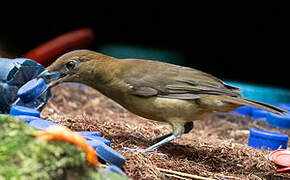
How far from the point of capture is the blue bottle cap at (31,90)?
388 cm

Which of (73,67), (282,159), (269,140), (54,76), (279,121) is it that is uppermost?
(73,67)

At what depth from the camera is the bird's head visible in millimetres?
3635

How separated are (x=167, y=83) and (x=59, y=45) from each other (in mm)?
4703

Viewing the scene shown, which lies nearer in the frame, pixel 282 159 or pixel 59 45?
pixel 282 159

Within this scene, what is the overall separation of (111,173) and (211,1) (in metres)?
8.01

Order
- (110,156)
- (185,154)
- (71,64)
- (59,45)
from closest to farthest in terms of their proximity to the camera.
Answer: (110,156) < (71,64) < (185,154) < (59,45)

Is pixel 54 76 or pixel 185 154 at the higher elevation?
pixel 54 76

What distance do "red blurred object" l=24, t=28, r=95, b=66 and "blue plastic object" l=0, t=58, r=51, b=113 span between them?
3.28 m

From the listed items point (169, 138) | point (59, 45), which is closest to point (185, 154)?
point (169, 138)

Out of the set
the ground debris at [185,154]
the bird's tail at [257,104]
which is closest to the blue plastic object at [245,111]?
the ground debris at [185,154]

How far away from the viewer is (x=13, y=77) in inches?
160

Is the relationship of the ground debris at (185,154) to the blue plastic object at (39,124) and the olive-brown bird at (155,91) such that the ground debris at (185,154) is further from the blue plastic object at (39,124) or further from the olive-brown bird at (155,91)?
the blue plastic object at (39,124)

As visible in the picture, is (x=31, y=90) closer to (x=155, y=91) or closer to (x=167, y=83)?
(x=155, y=91)

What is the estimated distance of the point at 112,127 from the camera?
434cm
